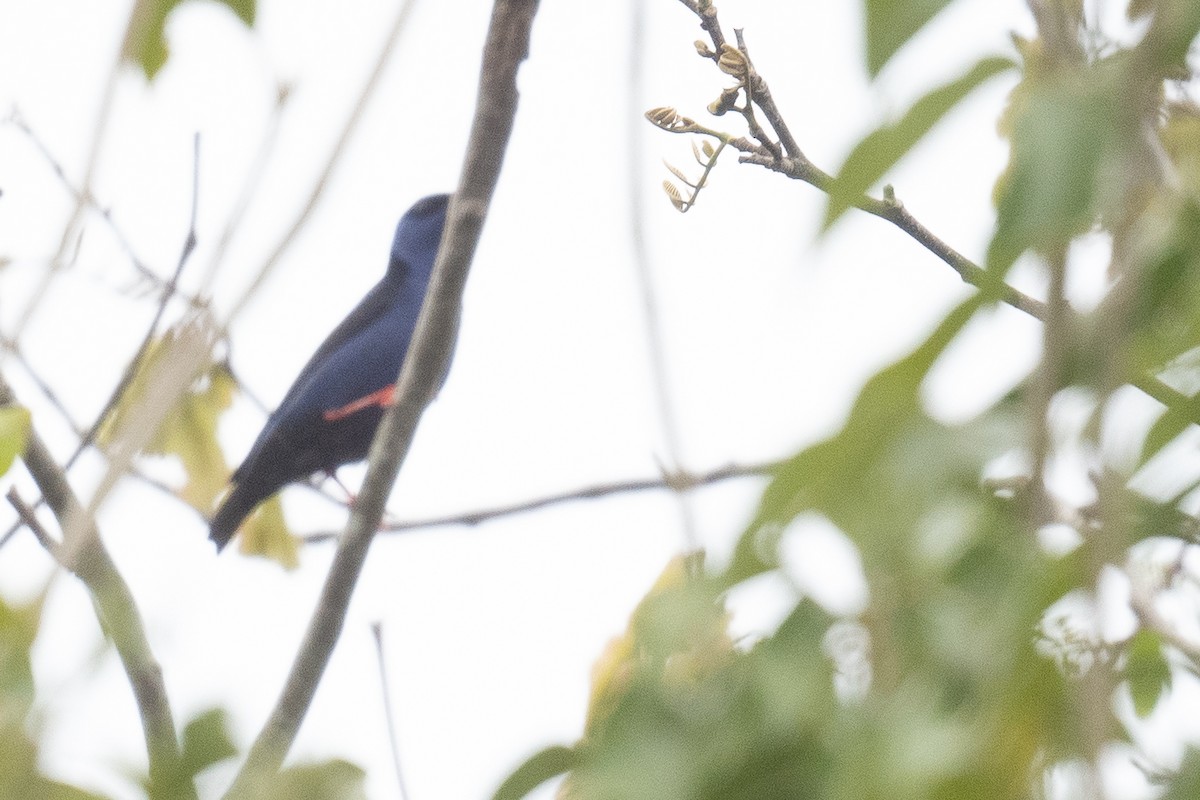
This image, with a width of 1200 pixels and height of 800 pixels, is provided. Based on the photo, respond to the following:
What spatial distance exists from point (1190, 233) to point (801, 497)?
0.34 meters

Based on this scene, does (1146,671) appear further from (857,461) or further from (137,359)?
(137,359)

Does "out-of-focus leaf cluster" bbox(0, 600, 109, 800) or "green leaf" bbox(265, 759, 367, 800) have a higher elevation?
"out-of-focus leaf cluster" bbox(0, 600, 109, 800)

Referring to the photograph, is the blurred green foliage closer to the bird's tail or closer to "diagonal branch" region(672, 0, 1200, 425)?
"diagonal branch" region(672, 0, 1200, 425)

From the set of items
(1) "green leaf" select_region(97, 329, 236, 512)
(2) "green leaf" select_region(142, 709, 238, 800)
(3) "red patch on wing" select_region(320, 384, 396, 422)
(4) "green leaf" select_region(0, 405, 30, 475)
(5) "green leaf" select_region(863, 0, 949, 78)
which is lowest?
(2) "green leaf" select_region(142, 709, 238, 800)

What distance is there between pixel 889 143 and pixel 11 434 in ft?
3.14

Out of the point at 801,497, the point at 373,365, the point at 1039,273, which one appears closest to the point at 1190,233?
the point at 1039,273

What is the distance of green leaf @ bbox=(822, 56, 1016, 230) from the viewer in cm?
83

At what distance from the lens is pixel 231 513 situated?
6.04 meters

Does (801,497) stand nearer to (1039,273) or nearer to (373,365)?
(1039,273)

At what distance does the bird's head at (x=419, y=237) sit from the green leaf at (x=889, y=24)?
22.1ft

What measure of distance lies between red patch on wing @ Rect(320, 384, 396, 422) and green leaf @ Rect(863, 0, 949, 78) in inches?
227

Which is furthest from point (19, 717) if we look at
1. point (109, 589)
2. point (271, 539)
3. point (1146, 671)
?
point (271, 539)

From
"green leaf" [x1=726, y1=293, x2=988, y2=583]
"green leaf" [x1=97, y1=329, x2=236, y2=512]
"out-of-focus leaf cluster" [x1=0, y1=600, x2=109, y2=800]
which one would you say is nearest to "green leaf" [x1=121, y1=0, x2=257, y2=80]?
"out-of-focus leaf cluster" [x1=0, y1=600, x2=109, y2=800]

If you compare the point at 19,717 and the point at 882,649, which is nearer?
the point at 882,649
